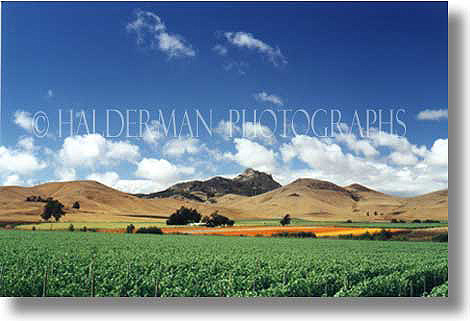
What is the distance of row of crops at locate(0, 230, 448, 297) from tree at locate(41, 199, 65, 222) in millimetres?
740

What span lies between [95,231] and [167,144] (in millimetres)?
5049

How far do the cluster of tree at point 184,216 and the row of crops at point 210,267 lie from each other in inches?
21.8

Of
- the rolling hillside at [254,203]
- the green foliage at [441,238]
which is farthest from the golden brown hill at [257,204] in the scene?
the green foliage at [441,238]

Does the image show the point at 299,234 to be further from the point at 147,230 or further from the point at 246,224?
the point at 147,230

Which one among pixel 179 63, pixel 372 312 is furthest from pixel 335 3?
pixel 372 312

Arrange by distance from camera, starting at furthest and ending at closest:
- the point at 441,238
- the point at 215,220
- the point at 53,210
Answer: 1. the point at 215,220
2. the point at 53,210
3. the point at 441,238

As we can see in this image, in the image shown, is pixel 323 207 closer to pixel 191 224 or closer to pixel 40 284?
pixel 191 224

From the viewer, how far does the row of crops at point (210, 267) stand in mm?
7848

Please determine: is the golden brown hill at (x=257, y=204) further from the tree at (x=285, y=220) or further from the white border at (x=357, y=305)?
the white border at (x=357, y=305)

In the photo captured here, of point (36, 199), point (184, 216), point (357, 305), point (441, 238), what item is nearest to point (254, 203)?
point (184, 216)

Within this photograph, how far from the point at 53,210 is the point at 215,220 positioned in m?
4.15

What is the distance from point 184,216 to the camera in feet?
35.9

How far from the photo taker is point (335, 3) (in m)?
8.49

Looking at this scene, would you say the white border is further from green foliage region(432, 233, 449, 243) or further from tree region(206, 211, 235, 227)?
tree region(206, 211, 235, 227)
